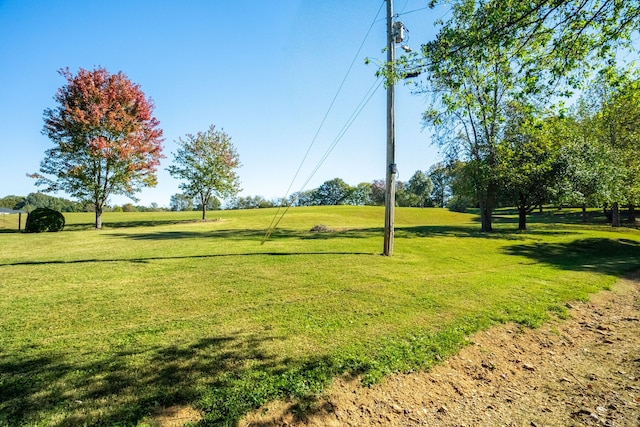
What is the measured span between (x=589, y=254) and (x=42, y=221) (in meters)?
33.7

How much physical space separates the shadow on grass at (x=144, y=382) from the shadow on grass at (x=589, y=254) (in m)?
12.4

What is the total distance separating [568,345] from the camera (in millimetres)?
5824

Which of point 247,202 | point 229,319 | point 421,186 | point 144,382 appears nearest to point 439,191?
point 421,186

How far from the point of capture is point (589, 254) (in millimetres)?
15539

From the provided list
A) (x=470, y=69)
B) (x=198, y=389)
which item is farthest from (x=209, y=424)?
(x=470, y=69)

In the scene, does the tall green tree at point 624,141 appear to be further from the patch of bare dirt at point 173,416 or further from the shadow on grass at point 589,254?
the patch of bare dirt at point 173,416

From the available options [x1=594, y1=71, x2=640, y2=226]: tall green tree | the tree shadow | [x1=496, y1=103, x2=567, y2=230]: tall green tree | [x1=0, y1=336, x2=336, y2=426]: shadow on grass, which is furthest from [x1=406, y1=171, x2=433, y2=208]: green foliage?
[x1=0, y1=336, x2=336, y2=426]: shadow on grass

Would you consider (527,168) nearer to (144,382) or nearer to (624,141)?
(624,141)

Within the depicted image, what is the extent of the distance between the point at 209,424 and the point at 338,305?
3.88 m

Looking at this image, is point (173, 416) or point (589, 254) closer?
point (173, 416)

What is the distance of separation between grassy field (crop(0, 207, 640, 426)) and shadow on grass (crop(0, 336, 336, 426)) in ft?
0.06

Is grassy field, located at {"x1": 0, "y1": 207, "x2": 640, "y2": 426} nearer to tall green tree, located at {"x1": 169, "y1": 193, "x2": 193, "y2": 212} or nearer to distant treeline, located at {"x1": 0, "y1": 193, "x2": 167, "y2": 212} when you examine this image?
distant treeline, located at {"x1": 0, "y1": 193, "x2": 167, "y2": 212}

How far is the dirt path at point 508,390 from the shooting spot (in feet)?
12.4

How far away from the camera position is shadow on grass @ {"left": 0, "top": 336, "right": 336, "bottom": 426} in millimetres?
3451
